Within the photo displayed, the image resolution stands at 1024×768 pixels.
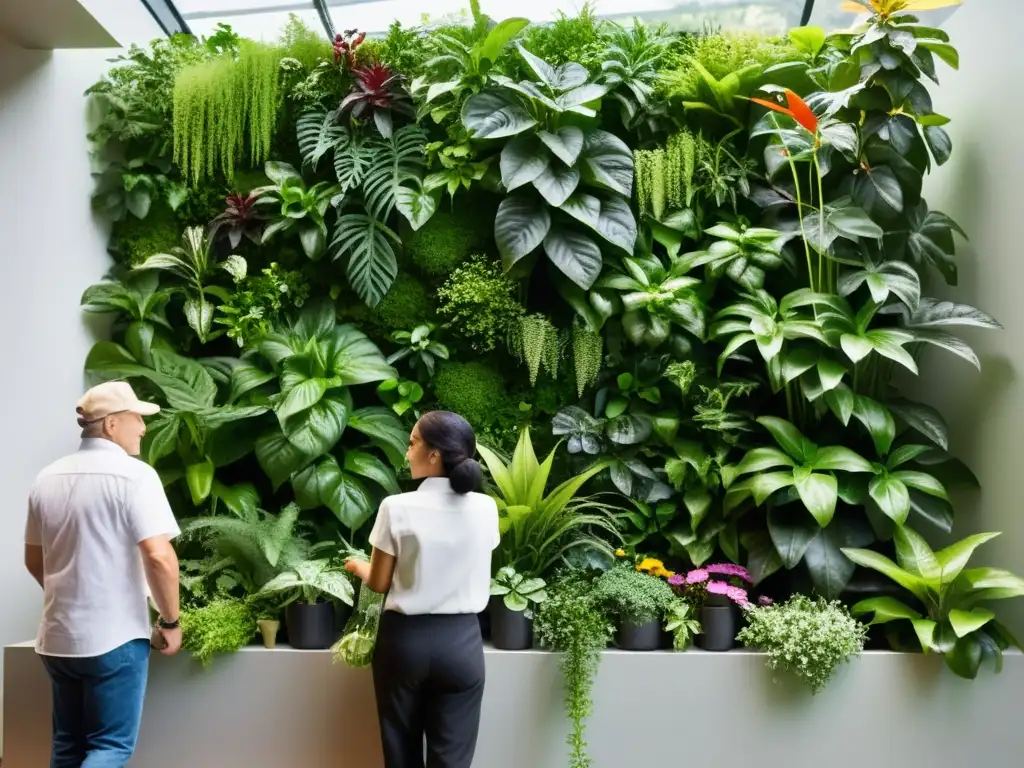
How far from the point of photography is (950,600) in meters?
3.03

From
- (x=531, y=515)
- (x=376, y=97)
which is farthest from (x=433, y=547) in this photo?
(x=376, y=97)

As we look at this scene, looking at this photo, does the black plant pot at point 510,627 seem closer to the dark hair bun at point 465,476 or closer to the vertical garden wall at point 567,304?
the vertical garden wall at point 567,304

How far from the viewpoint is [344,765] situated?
303 cm

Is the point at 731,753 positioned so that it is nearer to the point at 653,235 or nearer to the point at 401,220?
the point at 653,235

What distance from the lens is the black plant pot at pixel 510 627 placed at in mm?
3096

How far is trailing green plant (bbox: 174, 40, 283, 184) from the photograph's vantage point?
3910 mm

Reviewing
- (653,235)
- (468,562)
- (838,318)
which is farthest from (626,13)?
(468,562)

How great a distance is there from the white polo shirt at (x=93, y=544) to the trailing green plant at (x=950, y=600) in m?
2.48

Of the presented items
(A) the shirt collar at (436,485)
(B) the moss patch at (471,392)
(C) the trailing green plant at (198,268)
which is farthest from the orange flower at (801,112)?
(C) the trailing green plant at (198,268)

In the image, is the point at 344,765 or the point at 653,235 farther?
the point at 653,235

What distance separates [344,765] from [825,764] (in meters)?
1.72

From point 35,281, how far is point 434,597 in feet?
8.02

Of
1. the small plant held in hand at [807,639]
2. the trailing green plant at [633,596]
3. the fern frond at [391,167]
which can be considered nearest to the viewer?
the small plant held in hand at [807,639]

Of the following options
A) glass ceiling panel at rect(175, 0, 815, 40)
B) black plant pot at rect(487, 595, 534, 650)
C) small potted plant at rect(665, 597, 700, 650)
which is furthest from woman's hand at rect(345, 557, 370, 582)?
glass ceiling panel at rect(175, 0, 815, 40)
